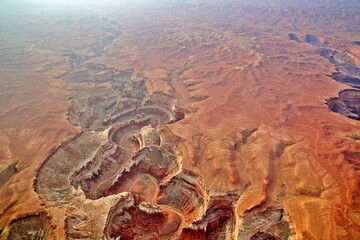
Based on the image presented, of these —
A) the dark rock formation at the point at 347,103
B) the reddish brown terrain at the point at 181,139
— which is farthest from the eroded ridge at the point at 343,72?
the reddish brown terrain at the point at 181,139

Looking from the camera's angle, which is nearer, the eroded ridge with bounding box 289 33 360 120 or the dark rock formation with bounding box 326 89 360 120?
the dark rock formation with bounding box 326 89 360 120

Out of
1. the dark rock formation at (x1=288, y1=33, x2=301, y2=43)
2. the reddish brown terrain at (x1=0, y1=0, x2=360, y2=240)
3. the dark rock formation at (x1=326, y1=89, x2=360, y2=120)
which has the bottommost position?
the dark rock formation at (x1=288, y1=33, x2=301, y2=43)

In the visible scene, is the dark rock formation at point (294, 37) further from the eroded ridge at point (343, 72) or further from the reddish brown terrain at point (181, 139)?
the reddish brown terrain at point (181, 139)

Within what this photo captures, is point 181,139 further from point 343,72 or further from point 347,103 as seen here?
point 343,72

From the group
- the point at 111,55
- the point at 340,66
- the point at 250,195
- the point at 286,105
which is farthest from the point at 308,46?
the point at 250,195

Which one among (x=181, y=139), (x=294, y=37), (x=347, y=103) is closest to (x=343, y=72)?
(x=347, y=103)

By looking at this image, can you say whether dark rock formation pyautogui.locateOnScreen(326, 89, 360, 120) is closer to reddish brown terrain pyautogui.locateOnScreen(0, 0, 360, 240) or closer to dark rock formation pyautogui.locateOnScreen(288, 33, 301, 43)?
reddish brown terrain pyautogui.locateOnScreen(0, 0, 360, 240)

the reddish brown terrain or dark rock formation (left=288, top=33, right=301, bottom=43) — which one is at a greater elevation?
the reddish brown terrain

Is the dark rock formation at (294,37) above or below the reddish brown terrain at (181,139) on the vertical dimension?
below

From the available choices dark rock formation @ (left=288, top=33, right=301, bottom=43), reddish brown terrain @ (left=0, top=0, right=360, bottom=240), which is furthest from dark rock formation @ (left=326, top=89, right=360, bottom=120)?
dark rock formation @ (left=288, top=33, right=301, bottom=43)
